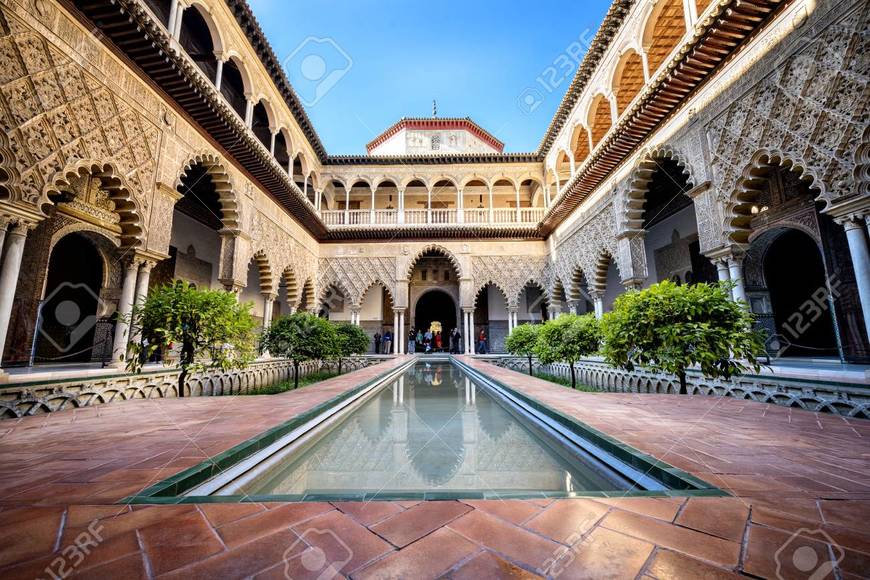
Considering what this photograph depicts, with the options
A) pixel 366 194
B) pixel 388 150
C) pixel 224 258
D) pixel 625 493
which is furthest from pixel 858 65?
pixel 388 150

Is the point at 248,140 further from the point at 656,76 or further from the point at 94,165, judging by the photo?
the point at 656,76

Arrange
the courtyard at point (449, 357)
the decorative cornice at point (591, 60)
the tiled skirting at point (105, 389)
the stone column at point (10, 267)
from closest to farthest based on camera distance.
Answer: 1. the courtyard at point (449, 357)
2. the tiled skirting at point (105, 389)
3. the stone column at point (10, 267)
4. the decorative cornice at point (591, 60)

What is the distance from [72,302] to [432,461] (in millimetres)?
9647

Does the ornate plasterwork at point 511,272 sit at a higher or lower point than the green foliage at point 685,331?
higher

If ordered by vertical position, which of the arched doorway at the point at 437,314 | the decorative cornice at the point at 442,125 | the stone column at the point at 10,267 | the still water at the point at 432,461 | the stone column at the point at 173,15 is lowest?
the still water at the point at 432,461

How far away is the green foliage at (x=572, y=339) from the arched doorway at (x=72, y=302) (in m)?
8.75

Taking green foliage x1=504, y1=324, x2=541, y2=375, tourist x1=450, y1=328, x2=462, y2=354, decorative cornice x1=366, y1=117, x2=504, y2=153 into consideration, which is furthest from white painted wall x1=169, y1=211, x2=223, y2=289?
decorative cornice x1=366, y1=117, x2=504, y2=153

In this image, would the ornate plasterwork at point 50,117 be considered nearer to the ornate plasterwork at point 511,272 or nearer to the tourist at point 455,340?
the ornate plasterwork at point 511,272

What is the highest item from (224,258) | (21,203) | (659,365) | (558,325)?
(224,258)

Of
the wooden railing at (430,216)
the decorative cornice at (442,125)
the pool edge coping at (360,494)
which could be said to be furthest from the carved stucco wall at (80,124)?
the decorative cornice at (442,125)

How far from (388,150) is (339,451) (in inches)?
646

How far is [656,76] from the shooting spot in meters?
5.99

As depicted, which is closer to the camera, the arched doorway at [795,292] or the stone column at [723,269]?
the stone column at [723,269]

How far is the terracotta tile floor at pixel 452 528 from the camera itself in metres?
0.90
